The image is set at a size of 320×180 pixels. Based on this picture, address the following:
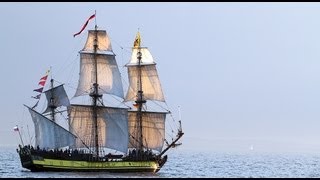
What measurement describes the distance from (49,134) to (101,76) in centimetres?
1150

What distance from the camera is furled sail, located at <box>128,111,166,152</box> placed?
4685 inches

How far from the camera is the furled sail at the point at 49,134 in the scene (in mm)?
112438

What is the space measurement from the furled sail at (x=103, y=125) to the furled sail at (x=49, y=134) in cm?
227

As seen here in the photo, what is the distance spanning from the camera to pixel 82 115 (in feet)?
381

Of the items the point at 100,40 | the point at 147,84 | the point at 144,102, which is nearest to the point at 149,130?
the point at 144,102

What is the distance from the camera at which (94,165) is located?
11225 centimetres

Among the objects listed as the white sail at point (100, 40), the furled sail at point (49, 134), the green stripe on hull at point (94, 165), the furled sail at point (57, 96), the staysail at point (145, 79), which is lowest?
the green stripe on hull at point (94, 165)

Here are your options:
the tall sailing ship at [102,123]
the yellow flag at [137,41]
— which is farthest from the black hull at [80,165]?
the yellow flag at [137,41]

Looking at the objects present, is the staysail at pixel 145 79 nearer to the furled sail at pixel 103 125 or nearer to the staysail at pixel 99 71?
the staysail at pixel 99 71

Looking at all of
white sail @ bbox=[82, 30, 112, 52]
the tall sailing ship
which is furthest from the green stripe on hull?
white sail @ bbox=[82, 30, 112, 52]

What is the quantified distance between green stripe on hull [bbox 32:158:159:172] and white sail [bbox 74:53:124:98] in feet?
33.3

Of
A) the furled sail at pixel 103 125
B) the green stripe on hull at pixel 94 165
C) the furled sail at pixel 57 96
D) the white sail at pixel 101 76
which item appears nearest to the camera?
the green stripe on hull at pixel 94 165

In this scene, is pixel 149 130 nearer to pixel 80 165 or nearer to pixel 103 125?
pixel 103 125

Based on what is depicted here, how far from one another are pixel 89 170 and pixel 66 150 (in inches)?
170
